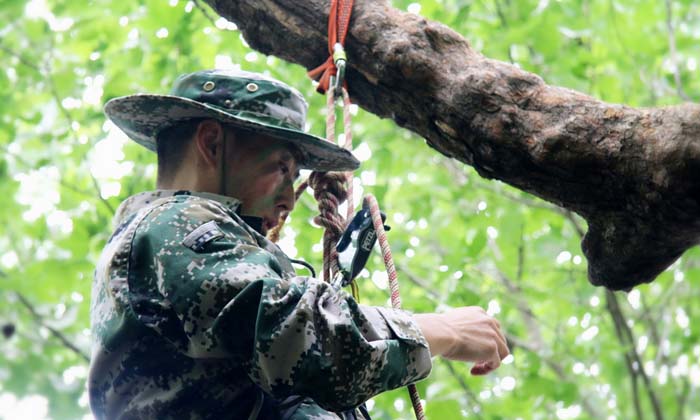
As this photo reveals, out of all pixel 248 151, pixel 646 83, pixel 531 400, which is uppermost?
pixel 248 151

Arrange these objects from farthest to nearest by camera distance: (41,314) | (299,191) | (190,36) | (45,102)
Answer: (45,102) → (41,314) → (190,36) → (299,191)

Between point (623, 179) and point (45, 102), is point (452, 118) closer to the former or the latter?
point (623, 179)

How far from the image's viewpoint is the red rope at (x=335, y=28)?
2.55m

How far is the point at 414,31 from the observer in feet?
7.93

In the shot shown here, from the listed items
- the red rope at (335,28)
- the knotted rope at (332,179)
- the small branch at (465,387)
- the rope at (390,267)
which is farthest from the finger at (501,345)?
the small branch at (465,387)

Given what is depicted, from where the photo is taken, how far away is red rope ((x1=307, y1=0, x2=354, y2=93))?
2.55 metres

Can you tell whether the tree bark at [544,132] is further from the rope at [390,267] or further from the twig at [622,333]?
the twig at [622,333]

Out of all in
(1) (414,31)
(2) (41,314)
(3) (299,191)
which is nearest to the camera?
(1) (414,31)

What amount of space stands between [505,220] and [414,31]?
257 centimetres

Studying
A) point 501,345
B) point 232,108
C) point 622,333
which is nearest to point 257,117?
point 232,108

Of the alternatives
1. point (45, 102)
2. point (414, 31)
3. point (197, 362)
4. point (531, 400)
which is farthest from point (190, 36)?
point (197, 362)

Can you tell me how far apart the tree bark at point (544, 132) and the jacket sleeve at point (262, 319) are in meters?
0.56

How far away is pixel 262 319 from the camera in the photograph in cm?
162

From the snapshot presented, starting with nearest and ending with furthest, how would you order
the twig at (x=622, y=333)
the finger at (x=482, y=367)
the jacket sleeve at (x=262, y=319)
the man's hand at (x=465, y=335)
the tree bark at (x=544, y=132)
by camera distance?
the jacket sleeve at (x=262, y=319)
the tree bark at (x=544, y=132)
the man's hand at (x=465, y=335)
the finger at (x=482, y=367)
the twig at (x=622, y=333)
